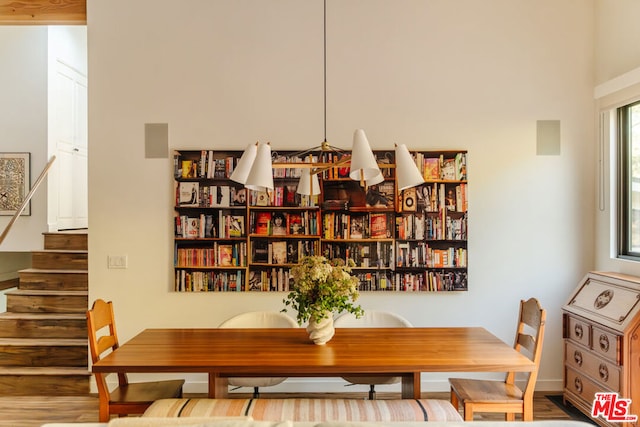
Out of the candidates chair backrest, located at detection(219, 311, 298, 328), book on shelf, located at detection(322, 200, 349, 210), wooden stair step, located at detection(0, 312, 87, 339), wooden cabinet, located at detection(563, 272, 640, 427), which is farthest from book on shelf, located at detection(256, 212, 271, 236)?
wooden cabinet, located at detection(563, 272, 640, 427)

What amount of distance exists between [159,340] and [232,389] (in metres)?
1.23

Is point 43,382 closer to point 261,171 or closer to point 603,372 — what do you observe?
point 261,171

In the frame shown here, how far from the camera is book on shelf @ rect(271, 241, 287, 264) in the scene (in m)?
3.88

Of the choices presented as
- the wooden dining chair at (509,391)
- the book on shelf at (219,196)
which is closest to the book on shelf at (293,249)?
the book on shelf at (219,196)

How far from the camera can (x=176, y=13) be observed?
3910mm

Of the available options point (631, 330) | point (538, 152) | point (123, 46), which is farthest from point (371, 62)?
point (631, 330)

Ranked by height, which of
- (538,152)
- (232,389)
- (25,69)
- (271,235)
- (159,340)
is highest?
(25,69)

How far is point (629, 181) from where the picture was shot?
3.63m

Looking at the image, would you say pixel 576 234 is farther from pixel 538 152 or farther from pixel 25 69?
pixel 25 69

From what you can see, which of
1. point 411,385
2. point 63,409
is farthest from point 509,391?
point 63,409

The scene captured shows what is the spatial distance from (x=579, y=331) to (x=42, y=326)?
4.42 m

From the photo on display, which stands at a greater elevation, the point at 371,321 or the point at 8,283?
the point at 371,321

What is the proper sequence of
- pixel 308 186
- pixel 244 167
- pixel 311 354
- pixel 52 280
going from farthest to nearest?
pixel 52 280, pixel 308 186, pixel 311 354, pixel 244 167

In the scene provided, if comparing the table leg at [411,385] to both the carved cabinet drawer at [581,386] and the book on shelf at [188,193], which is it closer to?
the carved cabinet drawer at [581,386]
